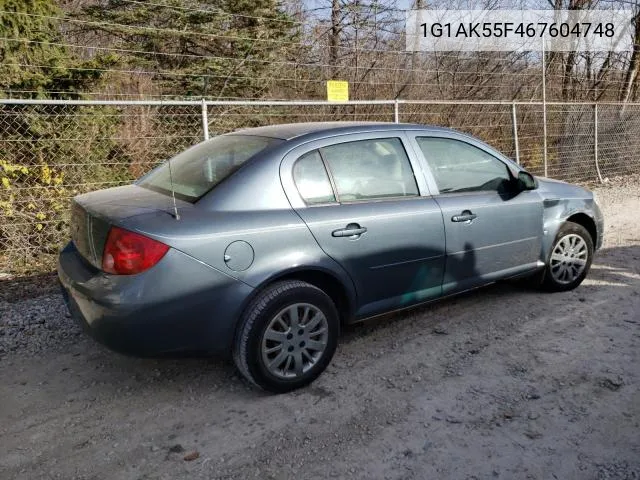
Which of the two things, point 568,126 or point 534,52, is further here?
point 534,52

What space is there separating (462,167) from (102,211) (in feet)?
8.44

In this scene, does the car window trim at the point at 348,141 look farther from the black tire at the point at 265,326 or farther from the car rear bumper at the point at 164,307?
the car rear bumper at the point at 164,307

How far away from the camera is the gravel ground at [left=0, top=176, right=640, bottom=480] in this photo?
8.06ft

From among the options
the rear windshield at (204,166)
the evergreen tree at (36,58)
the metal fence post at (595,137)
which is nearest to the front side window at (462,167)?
the rear windshield at (204,166)

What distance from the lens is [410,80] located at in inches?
417

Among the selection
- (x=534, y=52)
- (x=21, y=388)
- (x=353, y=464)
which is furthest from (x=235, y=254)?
(x=534, y=52)

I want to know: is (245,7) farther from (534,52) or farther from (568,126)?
(568,126)

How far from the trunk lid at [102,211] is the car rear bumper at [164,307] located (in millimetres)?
169

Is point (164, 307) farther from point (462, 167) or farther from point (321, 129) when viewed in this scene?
point (462, 167)

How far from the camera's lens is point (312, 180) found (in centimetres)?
323

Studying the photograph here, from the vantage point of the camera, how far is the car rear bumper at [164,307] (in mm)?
2650

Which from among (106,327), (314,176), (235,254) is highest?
(314,176)

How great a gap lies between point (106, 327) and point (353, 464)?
1435mm

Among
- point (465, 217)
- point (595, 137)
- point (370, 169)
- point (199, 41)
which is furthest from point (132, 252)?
point (595, 137)
